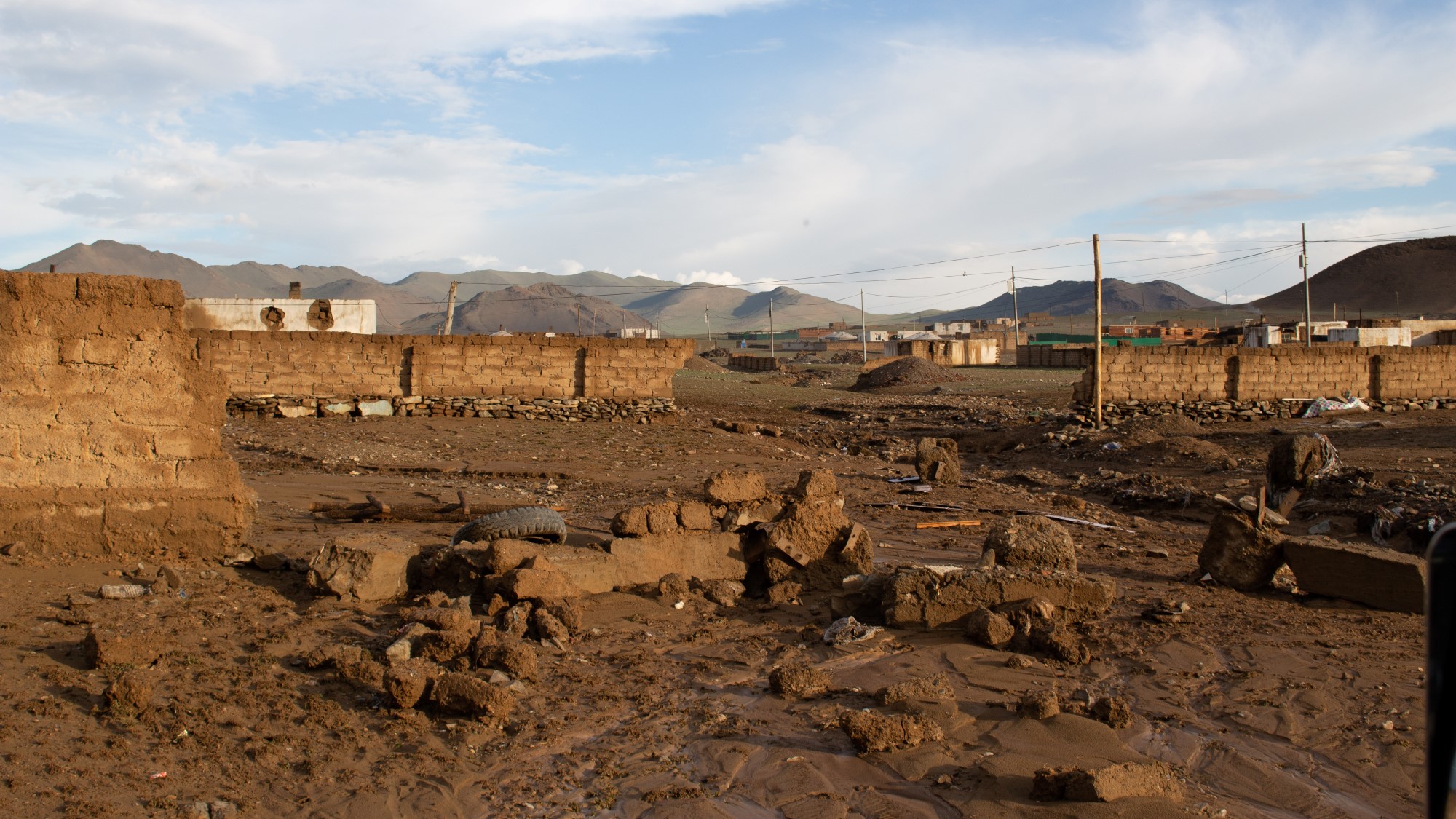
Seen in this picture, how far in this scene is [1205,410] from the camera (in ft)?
73.4

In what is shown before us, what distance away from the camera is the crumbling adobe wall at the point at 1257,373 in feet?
73.3

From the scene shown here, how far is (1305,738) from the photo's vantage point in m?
5.09

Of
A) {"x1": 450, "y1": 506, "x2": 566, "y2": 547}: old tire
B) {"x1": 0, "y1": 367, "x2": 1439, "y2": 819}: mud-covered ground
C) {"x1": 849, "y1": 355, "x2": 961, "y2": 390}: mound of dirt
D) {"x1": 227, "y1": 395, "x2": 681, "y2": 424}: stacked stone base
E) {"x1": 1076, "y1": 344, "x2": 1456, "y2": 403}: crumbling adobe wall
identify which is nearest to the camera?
{"x1": 0, "y1": 367, "x2": 1439, "y2": 819}: mud-covered ground

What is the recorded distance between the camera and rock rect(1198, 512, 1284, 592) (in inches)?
313

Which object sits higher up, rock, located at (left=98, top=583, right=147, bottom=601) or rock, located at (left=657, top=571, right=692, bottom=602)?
rock, located at (left=98, top=583, right=147, bottom=601)

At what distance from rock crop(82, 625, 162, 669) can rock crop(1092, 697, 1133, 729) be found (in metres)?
5.10

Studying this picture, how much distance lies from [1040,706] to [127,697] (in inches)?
180

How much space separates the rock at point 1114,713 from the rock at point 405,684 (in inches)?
139

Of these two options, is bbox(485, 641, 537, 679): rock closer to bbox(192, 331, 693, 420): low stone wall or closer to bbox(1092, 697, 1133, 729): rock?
bbox(1092, 697, 1133, 729): rock

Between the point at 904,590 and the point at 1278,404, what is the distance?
19687 mm

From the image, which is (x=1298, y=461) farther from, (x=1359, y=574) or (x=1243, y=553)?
(x=1359, y=574)

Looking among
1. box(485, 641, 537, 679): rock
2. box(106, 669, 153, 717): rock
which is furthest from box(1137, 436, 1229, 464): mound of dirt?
box(106, 669, 153, 717): rock

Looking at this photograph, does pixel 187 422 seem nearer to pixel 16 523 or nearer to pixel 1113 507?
pixel 16 523

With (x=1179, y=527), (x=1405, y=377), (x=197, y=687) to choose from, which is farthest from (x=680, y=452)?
(x=1405, y=377)
